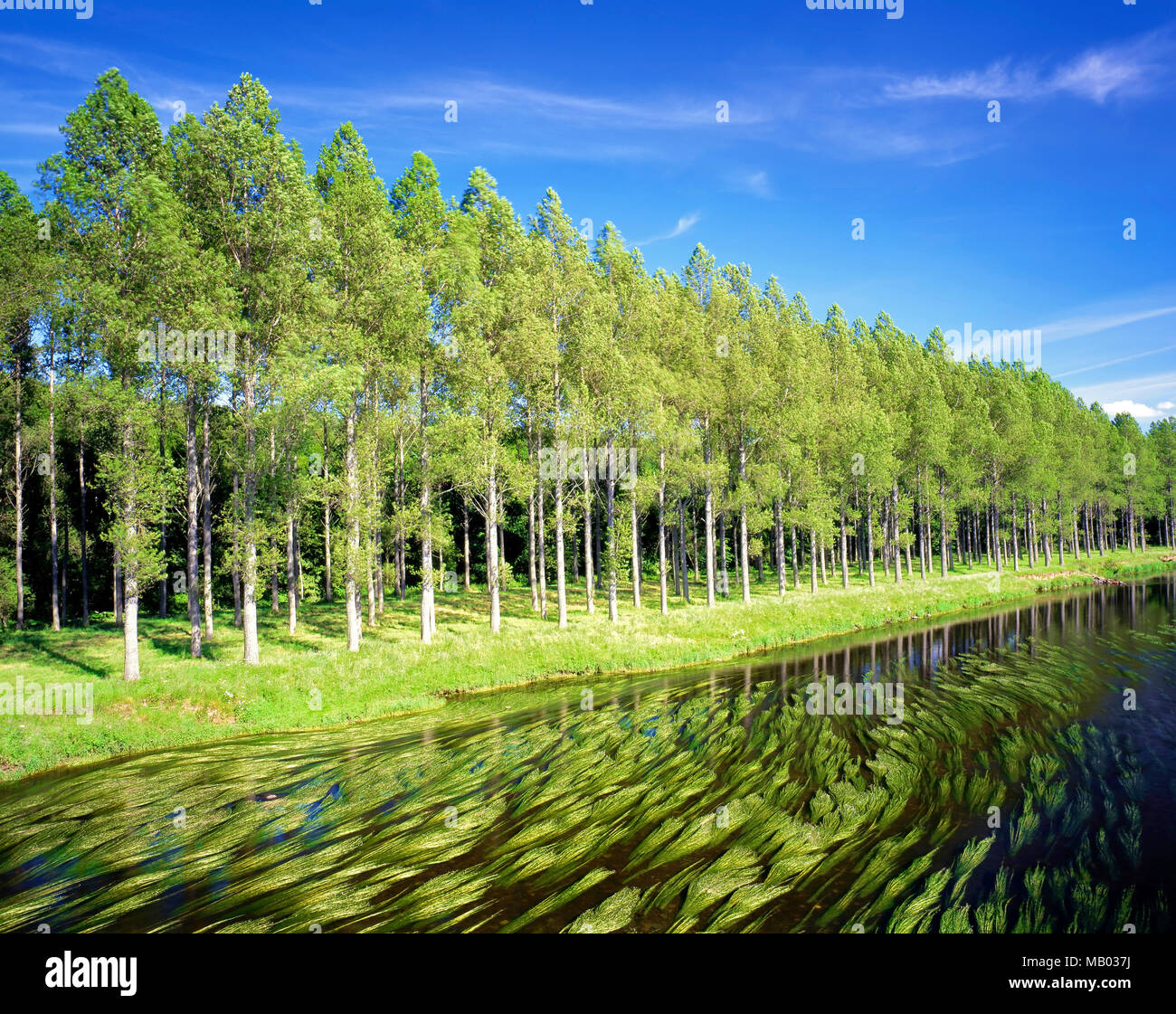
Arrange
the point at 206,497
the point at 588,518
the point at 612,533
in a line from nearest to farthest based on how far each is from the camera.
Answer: the point at 206,497 → the point at 612,533 → the point at 588,518

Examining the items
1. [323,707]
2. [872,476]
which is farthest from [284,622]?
[872,476]

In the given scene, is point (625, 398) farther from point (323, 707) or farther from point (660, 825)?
point (660, 825)

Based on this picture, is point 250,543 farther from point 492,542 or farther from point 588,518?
point 588,518

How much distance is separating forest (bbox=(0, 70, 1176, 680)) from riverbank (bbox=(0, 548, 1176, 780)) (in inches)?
75.1

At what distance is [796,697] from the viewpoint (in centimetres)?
2122

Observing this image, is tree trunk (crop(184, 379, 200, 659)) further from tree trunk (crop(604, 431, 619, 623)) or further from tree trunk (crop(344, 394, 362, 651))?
tree trunk (crop(604, 431, 619, 623))

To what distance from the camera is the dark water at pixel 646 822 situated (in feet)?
30.1

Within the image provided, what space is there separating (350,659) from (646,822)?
18192 mm

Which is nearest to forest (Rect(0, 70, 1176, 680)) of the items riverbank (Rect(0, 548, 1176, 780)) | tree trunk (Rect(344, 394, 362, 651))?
tree trunk (Rect(344, 394, 362, 651))

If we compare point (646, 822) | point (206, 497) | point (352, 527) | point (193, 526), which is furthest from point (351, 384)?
point (646, 822)

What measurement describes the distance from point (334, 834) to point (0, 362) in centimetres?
3892

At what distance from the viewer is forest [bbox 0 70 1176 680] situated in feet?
78.0

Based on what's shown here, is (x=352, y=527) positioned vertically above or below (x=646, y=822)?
above

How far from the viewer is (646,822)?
39.1 ft
